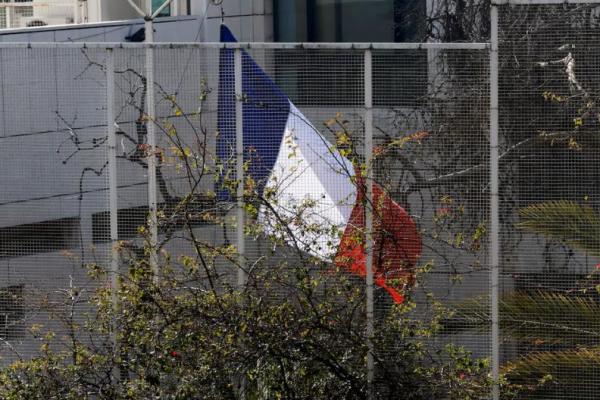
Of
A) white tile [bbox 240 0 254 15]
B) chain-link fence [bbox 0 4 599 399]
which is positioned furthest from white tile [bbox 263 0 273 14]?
chain-link fence [bbox 0 4 599 399]

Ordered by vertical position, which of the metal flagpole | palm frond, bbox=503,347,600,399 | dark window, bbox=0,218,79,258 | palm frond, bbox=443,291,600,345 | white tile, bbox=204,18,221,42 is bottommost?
palm frond, bbox=503,347,600,399

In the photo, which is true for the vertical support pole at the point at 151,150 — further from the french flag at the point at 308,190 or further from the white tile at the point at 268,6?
the white tile at the point at 268,6

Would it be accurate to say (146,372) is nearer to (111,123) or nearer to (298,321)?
(298,321)

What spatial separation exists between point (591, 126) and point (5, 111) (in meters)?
4.04

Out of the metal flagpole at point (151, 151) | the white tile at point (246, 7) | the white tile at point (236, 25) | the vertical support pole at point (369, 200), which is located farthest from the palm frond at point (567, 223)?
the white tile at point (246, 7)

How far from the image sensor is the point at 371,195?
7559 millimetres

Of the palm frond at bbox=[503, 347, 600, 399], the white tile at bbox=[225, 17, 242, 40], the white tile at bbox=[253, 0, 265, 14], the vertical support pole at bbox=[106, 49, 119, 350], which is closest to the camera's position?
the palm frond at bbox=[503, 347, 600, 399]

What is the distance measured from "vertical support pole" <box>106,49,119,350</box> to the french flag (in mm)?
Result: 749

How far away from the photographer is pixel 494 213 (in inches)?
294

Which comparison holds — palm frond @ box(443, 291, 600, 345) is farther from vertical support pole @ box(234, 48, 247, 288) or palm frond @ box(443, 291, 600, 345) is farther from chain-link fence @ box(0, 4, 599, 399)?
vertical support pole @ box(234, 48, 247, 288)

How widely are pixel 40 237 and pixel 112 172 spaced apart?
682 millimetres

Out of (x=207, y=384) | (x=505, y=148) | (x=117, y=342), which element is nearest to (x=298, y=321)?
(x=207, y=384)

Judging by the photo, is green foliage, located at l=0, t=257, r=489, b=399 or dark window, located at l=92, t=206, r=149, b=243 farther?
dark window, located at l=92, t=206, r=149, b=243

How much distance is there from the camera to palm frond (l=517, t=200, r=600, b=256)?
291 inches
